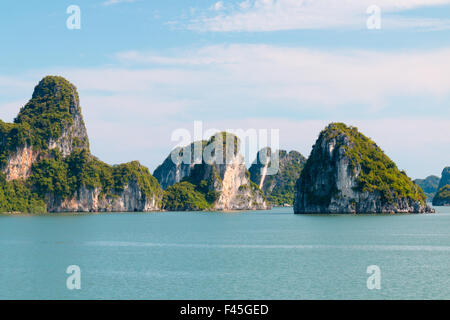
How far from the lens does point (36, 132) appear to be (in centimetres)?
18825

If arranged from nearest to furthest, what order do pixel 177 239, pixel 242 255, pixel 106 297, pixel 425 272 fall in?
pixel 106 297, pixel 425 272, pixel 242 255, pixel 177 239

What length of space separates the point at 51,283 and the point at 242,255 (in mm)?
21633

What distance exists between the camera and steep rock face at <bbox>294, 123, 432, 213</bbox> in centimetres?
16150

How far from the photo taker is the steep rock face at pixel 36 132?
579 ft

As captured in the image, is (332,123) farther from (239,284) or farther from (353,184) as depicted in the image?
(239,284)

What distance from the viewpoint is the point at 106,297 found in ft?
115

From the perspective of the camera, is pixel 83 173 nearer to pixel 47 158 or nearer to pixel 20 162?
pixel 47 158

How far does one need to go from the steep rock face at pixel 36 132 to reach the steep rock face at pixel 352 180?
279 ft

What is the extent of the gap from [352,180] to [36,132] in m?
105

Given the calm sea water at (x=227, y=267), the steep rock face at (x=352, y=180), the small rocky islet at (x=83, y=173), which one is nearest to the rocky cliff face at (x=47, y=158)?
the small rocky islet at (x=83, y=173)

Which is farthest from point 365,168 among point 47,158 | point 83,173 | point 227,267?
point 227,267

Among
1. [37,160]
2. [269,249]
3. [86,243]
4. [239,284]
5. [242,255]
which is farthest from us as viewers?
[37,160]

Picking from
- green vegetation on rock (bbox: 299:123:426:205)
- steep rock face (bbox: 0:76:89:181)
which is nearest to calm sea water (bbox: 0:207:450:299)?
green vegetation on rock (bbox: 299:123:426:205)
